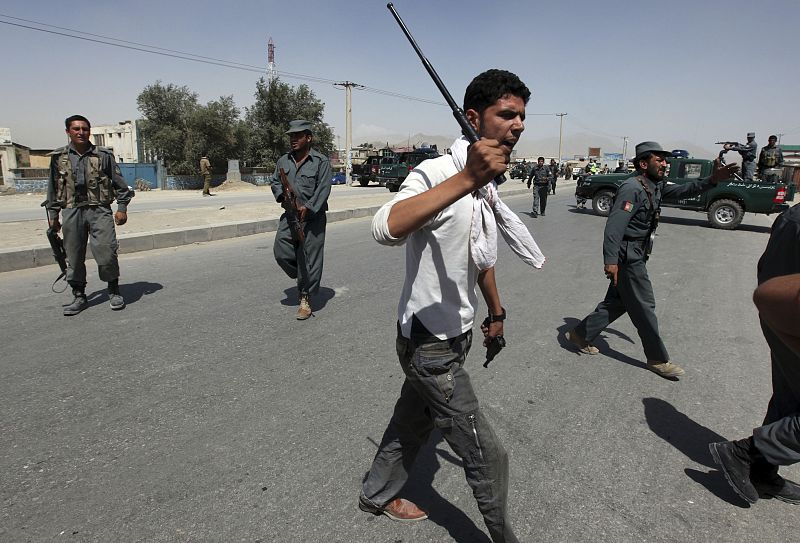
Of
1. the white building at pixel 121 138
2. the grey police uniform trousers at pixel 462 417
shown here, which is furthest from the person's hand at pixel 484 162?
the white building at pixel 121 138

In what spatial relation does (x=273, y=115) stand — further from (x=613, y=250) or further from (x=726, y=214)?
(x=613, y=250)

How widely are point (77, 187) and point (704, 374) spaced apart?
588 centimetres

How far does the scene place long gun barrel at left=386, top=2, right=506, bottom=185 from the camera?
152cm

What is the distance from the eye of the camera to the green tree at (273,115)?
37344 millimetres

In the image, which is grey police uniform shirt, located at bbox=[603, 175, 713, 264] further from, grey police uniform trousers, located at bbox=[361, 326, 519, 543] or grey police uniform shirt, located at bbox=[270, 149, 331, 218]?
grey police uniform shirt, located at bbox=[270, 149, 331, 218]

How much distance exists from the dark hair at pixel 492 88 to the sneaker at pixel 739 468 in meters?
1.98

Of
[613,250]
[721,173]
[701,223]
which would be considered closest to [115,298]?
[613,250]

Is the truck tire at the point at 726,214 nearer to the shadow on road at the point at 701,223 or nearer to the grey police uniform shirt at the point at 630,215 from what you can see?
the shadow on road at the point at 701,223

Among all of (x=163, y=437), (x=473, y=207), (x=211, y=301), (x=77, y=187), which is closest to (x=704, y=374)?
(x=473, y=207)

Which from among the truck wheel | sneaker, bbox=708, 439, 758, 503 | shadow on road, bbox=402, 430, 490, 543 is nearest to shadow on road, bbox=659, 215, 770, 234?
the truck wheel

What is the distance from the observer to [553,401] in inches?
126

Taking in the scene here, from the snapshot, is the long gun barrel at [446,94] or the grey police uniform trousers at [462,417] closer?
the long gun barrel at [446,94]

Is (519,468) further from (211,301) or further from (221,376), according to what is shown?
(211,301)

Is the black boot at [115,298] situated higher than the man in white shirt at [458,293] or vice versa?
the man in white shirt at [458,293]
